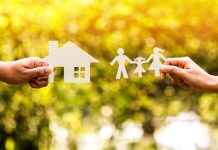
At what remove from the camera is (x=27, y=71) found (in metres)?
1.74

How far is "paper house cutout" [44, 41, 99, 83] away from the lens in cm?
176

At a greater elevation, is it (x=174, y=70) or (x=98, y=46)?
(x=98, y=46)

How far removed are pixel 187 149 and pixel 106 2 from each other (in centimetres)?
125

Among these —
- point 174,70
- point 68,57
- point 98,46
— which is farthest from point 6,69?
point 98,46

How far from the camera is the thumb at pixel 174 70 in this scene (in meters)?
1.70

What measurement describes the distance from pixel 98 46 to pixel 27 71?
212cm

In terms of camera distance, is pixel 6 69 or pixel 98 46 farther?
pixel 98 46

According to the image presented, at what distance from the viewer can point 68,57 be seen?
5.85 feet

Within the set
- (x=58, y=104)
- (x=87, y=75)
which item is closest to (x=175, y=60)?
(x=87, y=75)

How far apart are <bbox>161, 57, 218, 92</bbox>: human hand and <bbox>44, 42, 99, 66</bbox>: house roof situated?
0.23 meters

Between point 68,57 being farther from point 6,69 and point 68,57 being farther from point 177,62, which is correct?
point 177,62

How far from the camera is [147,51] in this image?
383 centimetres

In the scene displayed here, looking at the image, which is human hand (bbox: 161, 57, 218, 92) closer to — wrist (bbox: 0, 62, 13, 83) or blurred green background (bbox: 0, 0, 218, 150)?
wrist (bbox: 0, 62, 13, 83)

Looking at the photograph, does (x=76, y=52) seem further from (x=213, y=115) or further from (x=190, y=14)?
(x=213, y=115)
